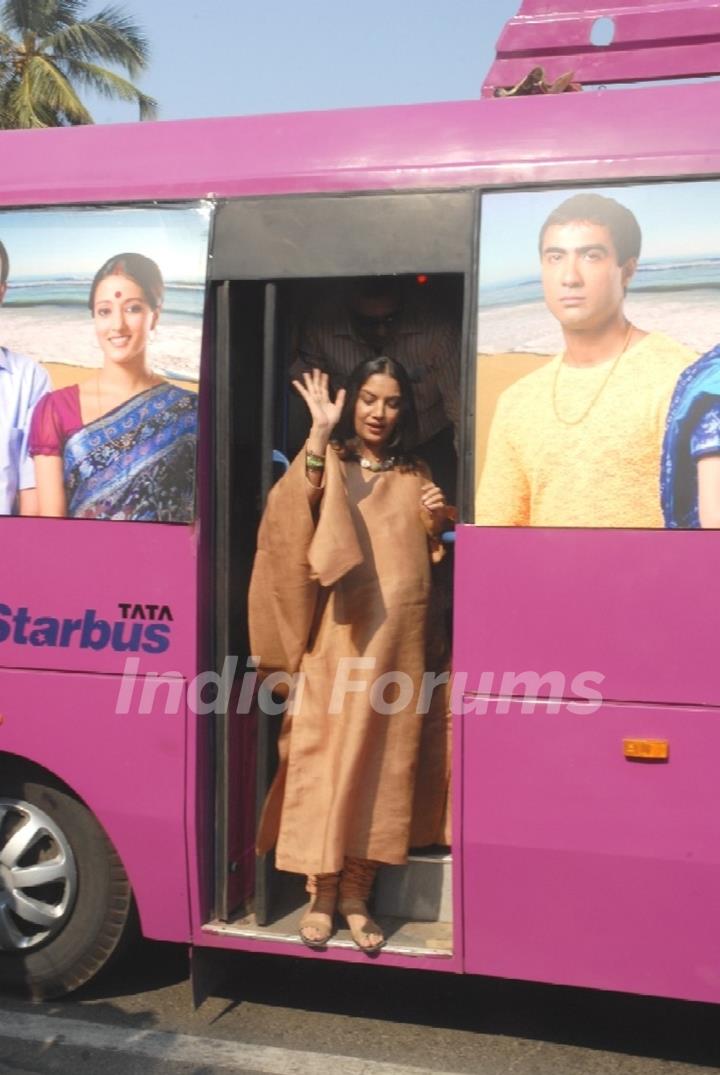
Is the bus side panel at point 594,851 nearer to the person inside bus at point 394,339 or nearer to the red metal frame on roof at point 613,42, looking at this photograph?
the person inside bus at point 394,339

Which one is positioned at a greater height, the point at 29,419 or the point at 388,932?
the point at 29,419

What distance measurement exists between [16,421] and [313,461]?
103 centimetres

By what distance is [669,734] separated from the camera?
375cm

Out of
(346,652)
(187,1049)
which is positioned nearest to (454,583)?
(346,652)

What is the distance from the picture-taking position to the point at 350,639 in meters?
4.30

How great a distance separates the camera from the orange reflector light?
12.3 feet

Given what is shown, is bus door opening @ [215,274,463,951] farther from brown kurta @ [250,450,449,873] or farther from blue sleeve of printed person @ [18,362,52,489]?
blue sleeve of printed person @ [18,362,52,489]

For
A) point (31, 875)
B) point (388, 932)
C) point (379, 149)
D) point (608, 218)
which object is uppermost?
point (379, 149)

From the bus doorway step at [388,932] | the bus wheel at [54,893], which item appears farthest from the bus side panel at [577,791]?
the bus wheel at [54,893]

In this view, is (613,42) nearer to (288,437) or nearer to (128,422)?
(288,437)

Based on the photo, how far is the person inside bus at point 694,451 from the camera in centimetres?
368

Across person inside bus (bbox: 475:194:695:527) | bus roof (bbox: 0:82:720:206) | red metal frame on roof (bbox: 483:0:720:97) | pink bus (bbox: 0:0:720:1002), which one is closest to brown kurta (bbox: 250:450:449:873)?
pink bus (bbox: 0:0:720:1002)

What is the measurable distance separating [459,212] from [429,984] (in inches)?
110

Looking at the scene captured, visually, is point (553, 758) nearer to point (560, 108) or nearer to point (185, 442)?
point (185, 442)
